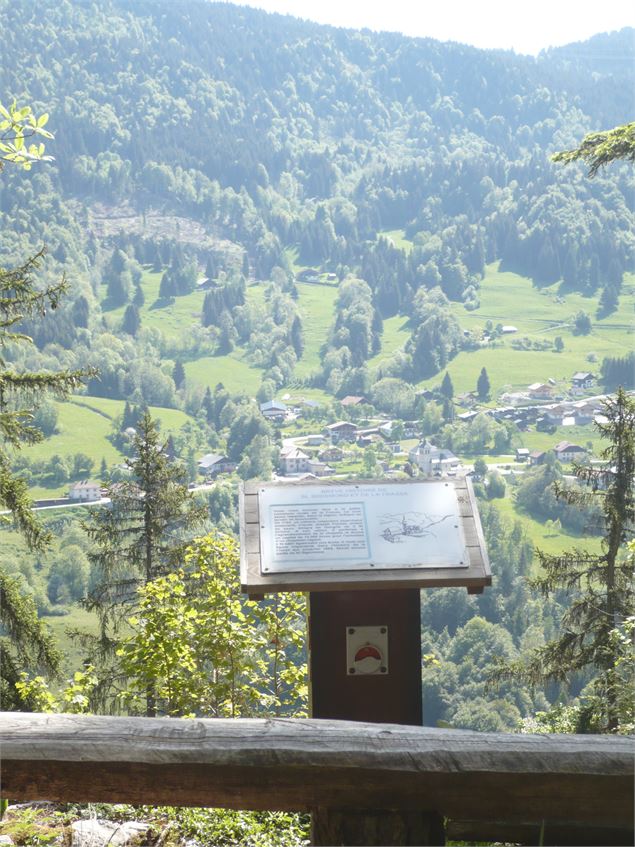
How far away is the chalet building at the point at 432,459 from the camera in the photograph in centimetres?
9756

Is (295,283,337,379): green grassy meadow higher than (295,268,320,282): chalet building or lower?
lower

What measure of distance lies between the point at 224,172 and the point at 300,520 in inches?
7749

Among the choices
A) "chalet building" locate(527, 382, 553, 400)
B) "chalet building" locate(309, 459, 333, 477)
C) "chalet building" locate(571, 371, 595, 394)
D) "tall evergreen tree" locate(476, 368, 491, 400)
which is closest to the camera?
"chalet building" locate(309, 459, 333, 477)

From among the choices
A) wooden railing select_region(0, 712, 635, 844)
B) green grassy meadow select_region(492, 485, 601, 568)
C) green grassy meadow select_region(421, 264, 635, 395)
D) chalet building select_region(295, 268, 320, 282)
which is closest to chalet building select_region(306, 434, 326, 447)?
green grassy meadow select_region(421, 264, 635, 395)

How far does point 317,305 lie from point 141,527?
14341 centimetres

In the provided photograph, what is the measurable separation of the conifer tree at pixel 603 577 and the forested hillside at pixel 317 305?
1408 inches

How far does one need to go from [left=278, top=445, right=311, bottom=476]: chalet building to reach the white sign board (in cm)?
9396

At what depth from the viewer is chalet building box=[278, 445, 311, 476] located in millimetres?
99125

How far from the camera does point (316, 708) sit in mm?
3402

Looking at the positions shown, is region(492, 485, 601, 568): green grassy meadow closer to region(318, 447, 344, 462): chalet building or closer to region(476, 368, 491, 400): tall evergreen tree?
region(318, 447, 344, 462): chalet building

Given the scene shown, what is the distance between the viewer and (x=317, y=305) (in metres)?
156

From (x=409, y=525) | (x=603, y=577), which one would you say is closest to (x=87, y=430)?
(x=603, y=577)

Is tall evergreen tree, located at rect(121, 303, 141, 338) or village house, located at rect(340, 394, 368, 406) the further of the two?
tall evergreen tree, located at rect(121, 303, 141, 338)

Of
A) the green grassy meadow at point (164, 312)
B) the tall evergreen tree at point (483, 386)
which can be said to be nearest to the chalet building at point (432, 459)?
the tall evergreen tree at point (483, 386)
